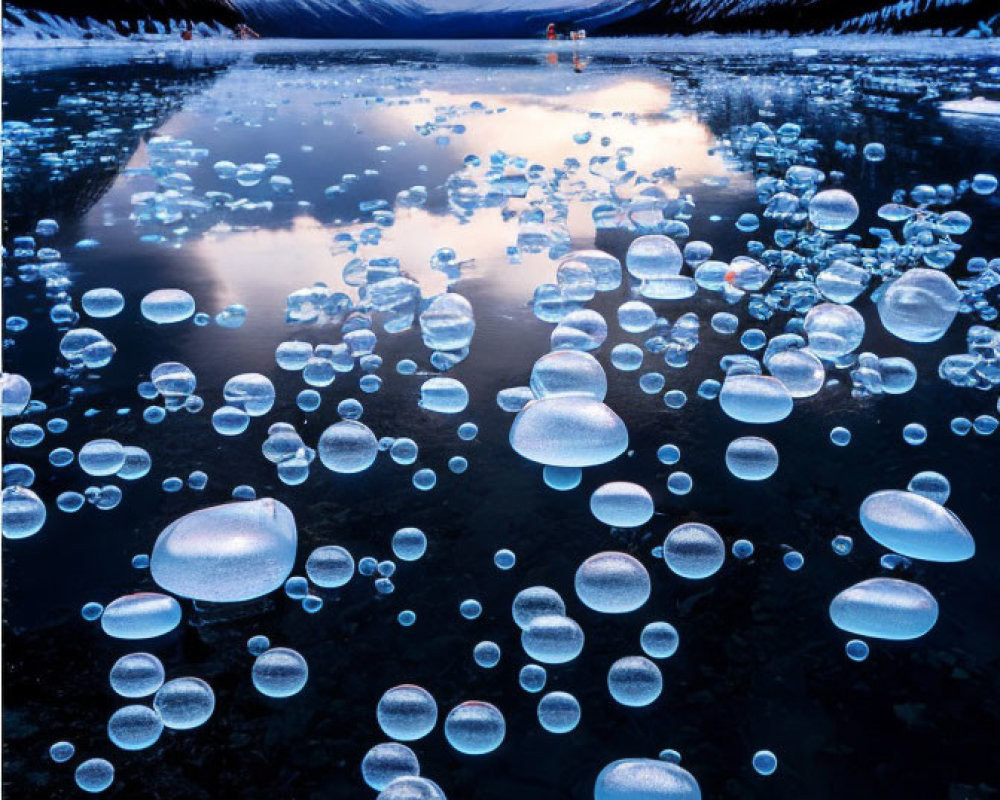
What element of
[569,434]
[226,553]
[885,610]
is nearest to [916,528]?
[885,610]

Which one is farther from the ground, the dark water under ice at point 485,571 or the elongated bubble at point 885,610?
the elongated bubble at point 885,610

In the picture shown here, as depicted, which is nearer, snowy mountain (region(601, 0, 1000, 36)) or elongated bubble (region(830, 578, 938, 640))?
elongated bubble (region(830, 578, 938, 640))

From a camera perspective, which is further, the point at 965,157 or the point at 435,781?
the point at 965,157

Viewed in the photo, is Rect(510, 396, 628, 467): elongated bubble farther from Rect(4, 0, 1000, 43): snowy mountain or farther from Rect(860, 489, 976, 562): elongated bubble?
Rect(4, 0, 1000, 43): snowy mountain

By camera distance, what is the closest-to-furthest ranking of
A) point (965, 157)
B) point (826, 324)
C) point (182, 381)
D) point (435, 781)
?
point (435, 781), point (182, 381), point (826, 324), point (965, 157)

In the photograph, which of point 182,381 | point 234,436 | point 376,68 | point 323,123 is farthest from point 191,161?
point 376,68

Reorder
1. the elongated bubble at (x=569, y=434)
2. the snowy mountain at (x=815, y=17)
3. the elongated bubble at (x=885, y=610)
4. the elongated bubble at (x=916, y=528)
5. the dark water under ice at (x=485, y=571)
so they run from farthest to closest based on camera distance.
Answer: the snowy mountain at (x=815, y=17) < the elongated bubble at (x=569, y=434) < the elongated bubble at (x=916, y=528) < the elongated bubble at (x=885, y=610) < the dark water under ice at (x=485, y=571)

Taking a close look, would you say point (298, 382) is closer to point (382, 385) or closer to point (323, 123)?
point (382, 385)

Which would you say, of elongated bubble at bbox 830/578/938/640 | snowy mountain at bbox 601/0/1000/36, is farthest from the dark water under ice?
snowy mountain at bbox 601/0/1000/36

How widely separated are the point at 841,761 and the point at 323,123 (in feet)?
15.4

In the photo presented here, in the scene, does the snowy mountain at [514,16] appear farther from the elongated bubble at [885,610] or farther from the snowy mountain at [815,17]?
the elongated bubble at [885,610]

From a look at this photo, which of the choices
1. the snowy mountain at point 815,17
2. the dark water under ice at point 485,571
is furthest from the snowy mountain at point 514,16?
the dark water under ice at point 485,571

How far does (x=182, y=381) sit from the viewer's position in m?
1.72

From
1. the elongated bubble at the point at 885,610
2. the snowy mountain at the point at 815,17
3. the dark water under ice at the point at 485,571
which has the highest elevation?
the snowy mountain at the point at 815,17
